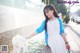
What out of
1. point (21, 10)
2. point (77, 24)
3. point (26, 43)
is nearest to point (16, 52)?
point (26, 43)

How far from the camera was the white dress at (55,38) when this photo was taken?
3.35 m

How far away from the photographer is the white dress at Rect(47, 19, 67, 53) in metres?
3.35

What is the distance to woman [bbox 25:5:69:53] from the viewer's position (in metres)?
3.36

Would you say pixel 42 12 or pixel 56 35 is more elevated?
pixel 42 12

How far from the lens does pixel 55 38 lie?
133 inches

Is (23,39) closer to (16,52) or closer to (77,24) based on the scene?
(16,52)

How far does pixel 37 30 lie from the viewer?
342 cm

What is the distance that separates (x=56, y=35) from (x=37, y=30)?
0.69ft

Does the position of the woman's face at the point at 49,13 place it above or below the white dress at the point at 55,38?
above

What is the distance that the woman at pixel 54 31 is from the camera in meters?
3.36

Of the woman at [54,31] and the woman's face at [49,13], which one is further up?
the woman's face at [49,13]

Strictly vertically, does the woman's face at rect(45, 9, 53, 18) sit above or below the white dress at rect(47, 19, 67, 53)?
above

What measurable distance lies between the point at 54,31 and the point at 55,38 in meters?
0.08

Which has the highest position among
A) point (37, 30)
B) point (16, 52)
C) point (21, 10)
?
point (21, 10)
